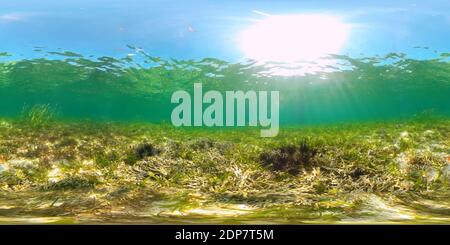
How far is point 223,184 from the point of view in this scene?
4.94 meters

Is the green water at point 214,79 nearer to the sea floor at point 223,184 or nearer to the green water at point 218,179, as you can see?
the green water at point 218,179

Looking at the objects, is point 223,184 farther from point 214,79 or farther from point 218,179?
point 214,79

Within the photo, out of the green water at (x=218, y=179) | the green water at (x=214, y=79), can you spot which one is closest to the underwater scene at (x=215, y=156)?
the green water at (x=218, y=179)

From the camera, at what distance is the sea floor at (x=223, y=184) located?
3.65 meters

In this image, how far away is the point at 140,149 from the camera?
6.77 metres

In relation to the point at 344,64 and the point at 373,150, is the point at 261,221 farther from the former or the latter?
the point at 344,64

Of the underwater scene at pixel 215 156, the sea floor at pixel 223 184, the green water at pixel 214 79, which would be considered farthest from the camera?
the green water at pixel 214 79

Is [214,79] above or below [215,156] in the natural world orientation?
A: above

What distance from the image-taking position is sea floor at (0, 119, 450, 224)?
12.0 feet

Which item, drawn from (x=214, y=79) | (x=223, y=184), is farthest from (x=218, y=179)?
(x=214, y=79)

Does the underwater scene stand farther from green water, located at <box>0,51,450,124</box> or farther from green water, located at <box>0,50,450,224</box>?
green water, located at <box>0,51,450,124</box>

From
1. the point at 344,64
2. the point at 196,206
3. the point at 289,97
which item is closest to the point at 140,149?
the point at 196,206

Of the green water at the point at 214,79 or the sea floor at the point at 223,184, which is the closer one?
the sea floor at the point at 223,184

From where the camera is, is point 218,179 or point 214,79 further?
point 214,79
